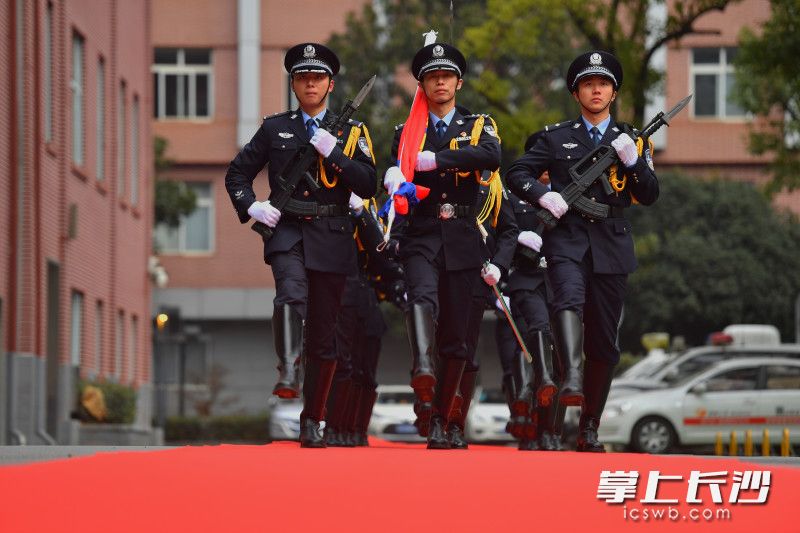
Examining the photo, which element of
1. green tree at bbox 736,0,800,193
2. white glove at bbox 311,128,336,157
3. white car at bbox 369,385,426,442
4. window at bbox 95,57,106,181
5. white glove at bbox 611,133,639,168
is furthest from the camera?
window at bbox 95,57,106,181

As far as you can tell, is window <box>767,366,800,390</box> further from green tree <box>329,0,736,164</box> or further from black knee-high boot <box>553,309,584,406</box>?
black knee-high boot <box>553,309,584,406</box>

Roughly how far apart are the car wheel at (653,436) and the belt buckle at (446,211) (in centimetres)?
1791

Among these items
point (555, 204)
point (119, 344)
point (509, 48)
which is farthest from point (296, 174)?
point (119, 344)

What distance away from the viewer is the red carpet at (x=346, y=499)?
6977 mm

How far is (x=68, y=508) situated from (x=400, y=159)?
14.2 ft

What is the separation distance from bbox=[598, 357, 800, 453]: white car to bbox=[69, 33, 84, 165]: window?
956 centimetres

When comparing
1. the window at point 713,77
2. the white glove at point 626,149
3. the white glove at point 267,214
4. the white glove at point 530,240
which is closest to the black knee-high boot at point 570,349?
the white glove at point 626,149

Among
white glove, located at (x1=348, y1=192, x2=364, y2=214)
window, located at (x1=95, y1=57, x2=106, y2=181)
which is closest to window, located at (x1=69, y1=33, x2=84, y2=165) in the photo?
window, located at (x1=95, y1=57, x2=106, y2=181)

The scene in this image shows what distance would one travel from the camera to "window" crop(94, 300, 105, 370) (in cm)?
3400

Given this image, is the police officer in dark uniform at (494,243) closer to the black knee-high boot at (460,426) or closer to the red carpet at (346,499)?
the black knee-high boot at (460,426)

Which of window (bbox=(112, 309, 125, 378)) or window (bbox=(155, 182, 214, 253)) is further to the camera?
window (bbox=(155, 182, 214, 253))

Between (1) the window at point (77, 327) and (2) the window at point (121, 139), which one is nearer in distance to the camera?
(1) the window at point (77, 327)

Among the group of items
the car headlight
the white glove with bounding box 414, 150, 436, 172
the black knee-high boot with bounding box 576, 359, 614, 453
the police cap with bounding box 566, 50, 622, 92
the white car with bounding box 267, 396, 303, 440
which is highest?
the police cap with bounding box 566, 50, 622, 92

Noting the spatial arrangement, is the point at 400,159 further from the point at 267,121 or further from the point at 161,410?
the point at 161,410
